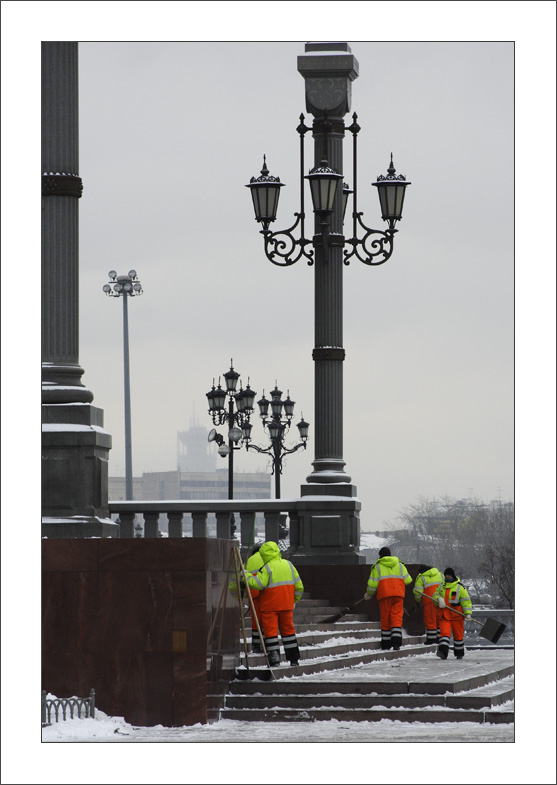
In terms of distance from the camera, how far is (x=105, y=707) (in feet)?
48.0

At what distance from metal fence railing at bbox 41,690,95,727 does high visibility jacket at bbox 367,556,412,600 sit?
6.88 m

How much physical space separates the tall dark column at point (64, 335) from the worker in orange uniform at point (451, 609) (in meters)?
5.63

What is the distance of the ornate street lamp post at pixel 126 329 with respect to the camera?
4122 centimetres

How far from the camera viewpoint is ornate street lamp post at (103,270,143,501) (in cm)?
4122

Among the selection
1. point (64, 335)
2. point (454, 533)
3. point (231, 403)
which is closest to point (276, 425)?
point (231, 403)

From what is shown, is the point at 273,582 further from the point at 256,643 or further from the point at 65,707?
the point at 65,707

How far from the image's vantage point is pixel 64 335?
1614cm

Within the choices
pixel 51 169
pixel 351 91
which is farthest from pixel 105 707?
pixel 351 91

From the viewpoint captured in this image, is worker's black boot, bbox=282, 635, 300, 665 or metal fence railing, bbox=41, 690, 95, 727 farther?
worker's black boot, bbox=282, 635, 300, 665

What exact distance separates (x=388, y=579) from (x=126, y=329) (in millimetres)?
22736

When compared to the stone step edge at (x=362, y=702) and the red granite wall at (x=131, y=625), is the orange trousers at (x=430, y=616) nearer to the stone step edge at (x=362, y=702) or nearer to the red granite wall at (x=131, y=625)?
the stone step edge at (x=362, y=702)

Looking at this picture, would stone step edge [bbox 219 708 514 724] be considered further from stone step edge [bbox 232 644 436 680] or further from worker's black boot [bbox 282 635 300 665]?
worker's black boot [bbox 282 635 300 665]

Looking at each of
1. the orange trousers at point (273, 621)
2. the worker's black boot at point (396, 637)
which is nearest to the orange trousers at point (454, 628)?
the worker's black boot at point (396, 637)

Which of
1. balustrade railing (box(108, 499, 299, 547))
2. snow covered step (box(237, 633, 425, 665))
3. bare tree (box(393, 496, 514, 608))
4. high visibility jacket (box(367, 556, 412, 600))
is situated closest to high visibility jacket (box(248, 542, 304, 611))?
snow covered step (box(237, 633, 425, 665))
